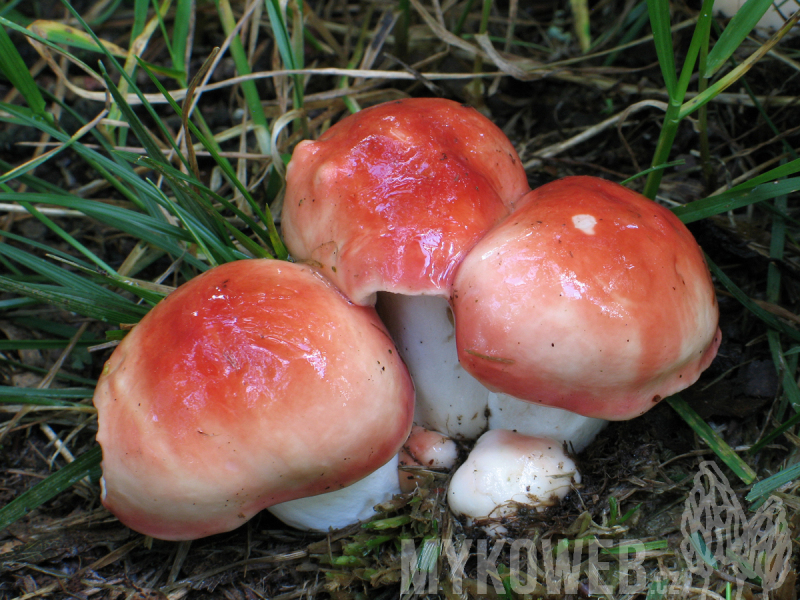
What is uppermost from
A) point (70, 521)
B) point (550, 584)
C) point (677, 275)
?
point (677, 275)

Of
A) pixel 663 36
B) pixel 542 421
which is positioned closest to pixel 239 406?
pixel 542 421

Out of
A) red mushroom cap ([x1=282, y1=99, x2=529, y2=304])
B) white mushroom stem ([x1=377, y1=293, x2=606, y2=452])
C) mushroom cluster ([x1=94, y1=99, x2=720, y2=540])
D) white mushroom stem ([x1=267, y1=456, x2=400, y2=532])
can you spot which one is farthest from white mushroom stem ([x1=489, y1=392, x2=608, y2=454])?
red mushroom cap ([x1=282, y1=99, x2=529, y2=304])

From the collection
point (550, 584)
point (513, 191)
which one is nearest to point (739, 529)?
point (550, 584)

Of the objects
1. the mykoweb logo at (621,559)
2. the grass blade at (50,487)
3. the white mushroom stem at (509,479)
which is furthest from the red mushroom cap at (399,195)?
the grass blade at (50,487)

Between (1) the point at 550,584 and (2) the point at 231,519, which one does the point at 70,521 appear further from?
(1) the point at 550,584

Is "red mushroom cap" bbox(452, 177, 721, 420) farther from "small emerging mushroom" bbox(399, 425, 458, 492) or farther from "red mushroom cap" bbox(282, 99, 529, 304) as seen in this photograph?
"small emerging mushroom" bbox(399, 425, 458, 492)

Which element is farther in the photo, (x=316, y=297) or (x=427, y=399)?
(x=427, y=399)

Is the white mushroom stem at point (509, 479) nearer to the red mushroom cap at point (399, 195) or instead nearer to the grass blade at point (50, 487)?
the red mushroom cap at point (399, 195)
